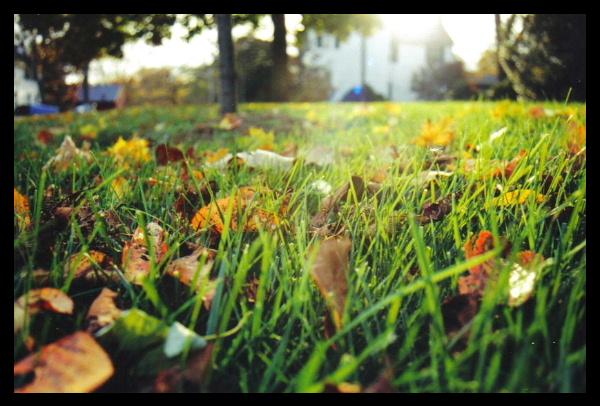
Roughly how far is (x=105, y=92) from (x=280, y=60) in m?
37.9

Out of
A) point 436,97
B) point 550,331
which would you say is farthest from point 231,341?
point 436,97

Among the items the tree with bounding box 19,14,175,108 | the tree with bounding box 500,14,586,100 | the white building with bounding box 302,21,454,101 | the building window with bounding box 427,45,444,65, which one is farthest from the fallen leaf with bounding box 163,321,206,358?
the building window with bounding box 427,45,444,65

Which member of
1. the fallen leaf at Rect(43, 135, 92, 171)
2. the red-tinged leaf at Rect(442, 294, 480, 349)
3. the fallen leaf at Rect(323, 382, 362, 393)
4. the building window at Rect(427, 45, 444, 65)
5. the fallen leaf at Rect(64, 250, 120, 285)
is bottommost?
the fallen leaf at Rect(323, 382, 362, 393)

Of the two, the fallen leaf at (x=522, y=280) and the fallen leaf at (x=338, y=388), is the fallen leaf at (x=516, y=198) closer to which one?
the fallen leaf at (x=522, y=280)

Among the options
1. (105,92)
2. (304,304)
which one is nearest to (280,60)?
(304,304)

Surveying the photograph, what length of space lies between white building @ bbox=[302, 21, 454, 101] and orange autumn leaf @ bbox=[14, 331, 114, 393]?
35174 mm

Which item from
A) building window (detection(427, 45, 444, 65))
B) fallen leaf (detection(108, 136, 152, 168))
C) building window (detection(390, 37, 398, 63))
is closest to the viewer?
fallen leaf (detection(108, 136, 152, 168))

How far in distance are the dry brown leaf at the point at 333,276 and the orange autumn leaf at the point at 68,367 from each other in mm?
248

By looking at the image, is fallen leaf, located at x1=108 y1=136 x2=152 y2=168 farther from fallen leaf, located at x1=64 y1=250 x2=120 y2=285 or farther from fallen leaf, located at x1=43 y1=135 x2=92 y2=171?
fallen leaf, located at x1=64 y1=250 x2=120 y2=285

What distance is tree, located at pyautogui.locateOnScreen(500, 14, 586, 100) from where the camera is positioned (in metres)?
5.32

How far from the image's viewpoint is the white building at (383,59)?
35.4m

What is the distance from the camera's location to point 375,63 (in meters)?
36.8

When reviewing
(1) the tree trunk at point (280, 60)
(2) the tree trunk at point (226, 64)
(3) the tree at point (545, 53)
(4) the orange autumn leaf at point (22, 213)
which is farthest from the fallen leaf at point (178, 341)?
(1) the tree trunk at point (280, 60)
